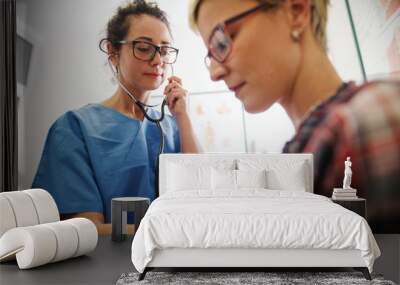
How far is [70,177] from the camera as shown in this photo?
6.36m

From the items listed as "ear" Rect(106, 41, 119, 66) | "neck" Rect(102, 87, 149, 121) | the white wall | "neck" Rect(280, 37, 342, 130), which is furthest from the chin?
"ear" Rect(106, 41, 119, 66)

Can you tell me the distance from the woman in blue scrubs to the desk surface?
3.97 ft

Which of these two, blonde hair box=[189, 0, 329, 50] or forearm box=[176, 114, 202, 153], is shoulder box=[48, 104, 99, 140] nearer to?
forearm box=[176, 114, 202, 153]

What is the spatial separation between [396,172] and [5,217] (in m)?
4.08

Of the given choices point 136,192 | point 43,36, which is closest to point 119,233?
point 136,192

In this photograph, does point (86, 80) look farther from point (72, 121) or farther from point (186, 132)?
point (186, 132)

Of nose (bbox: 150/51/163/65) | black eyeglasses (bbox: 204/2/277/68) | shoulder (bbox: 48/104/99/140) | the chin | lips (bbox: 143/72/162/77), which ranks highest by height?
black eyeglasses (bbox: 204/2/277/68)

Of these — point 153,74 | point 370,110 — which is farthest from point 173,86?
point 370,110

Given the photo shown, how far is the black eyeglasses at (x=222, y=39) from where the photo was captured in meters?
6.26

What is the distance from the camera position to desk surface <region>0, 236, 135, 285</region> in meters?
4.16

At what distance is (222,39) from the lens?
6320 mm

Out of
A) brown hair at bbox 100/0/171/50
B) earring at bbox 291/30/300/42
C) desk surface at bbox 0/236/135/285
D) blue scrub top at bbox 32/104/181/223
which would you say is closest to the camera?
desk surface at bbox 0/236/135/285

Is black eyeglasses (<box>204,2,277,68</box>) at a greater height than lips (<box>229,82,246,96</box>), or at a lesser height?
greater

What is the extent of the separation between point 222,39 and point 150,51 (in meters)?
0.83
